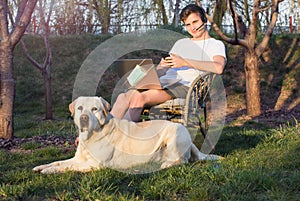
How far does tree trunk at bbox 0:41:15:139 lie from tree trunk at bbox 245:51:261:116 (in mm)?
4524

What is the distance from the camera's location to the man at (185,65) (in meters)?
3.72

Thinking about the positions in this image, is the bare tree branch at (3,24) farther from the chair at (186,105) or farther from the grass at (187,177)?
the chair at (186,105)

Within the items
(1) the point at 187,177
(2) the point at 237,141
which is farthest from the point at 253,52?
(1) the point at 187,177

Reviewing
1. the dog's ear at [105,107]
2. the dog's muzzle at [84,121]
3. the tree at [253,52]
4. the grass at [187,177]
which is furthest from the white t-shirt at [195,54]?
the tree at [253,52]

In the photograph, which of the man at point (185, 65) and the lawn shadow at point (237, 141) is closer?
the man at point (185, 65)

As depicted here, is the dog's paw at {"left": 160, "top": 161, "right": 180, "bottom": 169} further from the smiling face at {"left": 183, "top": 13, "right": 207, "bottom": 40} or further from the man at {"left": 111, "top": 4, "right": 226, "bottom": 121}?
the smiling face at {"left": 183, "top": 13, "right": 207, "bottom": 40}

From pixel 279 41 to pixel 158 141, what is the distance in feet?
27.9

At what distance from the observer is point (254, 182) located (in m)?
2.68

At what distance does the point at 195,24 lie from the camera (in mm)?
4145

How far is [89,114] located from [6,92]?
2040mm

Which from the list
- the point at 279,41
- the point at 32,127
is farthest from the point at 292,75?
the point at 32,127

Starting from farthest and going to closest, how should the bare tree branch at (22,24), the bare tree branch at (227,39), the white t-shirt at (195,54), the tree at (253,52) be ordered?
the tree at (253,52), the bare tree branch at (227,39), the bare tree branch at (22,24), the white t-shirt at (195,54)

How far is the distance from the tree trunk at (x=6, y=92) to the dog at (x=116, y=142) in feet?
5.54

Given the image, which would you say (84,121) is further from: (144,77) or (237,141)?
(237,141)
